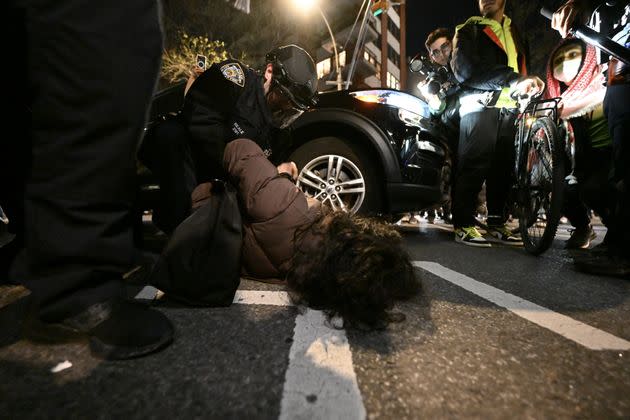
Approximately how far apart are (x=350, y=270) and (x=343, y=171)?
196 centimetres

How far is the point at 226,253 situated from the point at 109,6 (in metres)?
0.95

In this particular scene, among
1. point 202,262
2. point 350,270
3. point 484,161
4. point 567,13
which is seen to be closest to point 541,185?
point 484,161

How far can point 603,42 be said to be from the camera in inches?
85.8

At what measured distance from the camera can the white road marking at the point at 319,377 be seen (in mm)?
737

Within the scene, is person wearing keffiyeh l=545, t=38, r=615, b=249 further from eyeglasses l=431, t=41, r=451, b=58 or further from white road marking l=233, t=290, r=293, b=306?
Answer: white road marking l=233, t=290, r=293, b=306

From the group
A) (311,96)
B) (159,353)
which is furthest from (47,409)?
(311,96)

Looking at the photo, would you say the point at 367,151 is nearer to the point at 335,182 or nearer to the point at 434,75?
the point at 335,182

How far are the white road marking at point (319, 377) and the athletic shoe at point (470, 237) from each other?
270cm

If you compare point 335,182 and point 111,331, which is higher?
point 335,182

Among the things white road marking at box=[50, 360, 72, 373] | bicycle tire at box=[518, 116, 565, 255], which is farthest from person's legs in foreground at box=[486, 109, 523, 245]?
white road marking at box=[50, 360, 72, 373]

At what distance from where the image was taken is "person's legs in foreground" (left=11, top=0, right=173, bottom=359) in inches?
36.3

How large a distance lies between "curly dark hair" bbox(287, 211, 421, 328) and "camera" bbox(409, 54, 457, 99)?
10.2 feet

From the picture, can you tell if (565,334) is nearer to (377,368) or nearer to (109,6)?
(377,368)

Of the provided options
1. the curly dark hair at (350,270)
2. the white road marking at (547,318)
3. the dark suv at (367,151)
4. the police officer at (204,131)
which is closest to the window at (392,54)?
the dark suv at (367,151)
